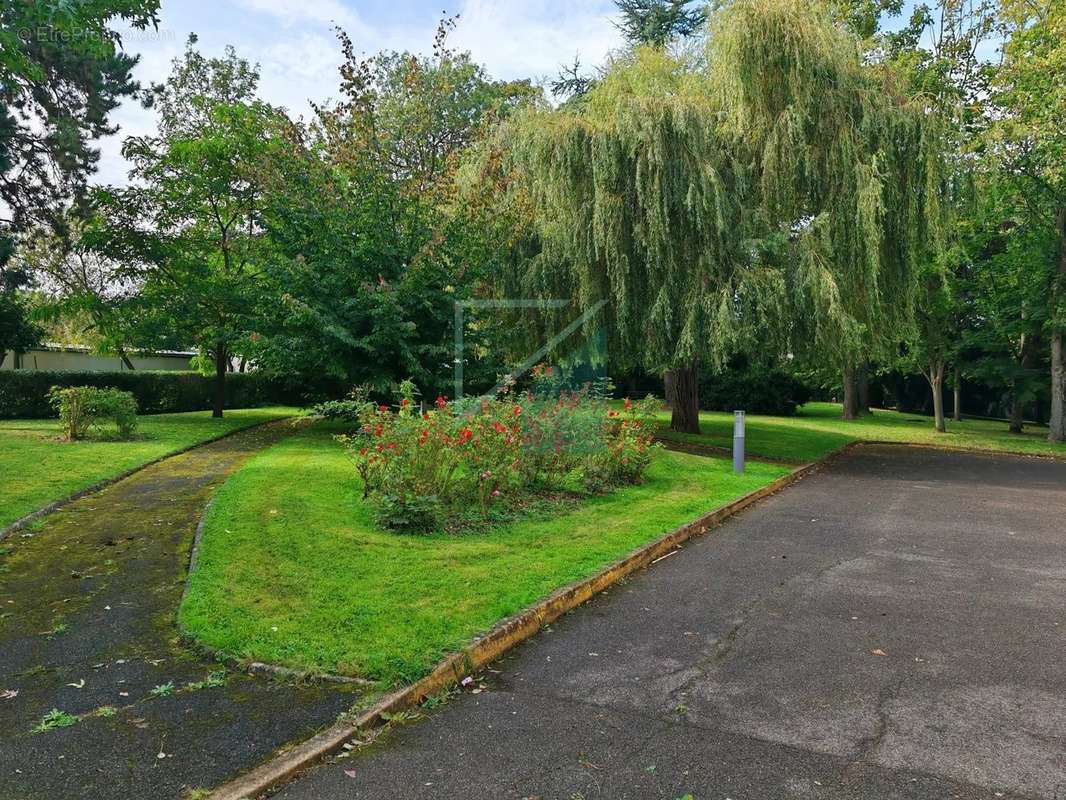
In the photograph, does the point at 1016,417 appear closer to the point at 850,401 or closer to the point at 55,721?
the point at 850,401

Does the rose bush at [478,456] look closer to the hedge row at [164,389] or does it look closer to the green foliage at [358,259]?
the green foliage at [358,259]

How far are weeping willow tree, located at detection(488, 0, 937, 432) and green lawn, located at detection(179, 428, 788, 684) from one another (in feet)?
16.6

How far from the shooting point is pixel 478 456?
23.9 feet

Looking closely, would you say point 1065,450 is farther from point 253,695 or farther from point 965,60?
point 253,695

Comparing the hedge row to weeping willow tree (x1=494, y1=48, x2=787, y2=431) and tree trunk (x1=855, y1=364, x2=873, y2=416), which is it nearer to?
weeping willow tree (x1=494, y1=48, x2=787, y2=431)

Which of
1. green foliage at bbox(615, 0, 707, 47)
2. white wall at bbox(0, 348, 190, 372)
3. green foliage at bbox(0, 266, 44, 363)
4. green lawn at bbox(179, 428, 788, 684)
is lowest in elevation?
green lawn at bbox(179, 428, 788, 684)

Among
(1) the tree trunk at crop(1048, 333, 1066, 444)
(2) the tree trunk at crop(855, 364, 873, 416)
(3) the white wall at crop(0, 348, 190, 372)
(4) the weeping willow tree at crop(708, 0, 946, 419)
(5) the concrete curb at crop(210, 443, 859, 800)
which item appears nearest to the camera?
(5) the concrete curb at crop(210, 443, 859, 800)

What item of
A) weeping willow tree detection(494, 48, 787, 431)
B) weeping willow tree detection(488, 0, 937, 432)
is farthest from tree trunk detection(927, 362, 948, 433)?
weeping willow tree detection(494, 48, 787, 431)

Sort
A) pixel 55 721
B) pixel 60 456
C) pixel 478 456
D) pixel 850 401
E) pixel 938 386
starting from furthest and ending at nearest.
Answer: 1. pixel 850 401
2. pixel 938 386
3. pixel 60 456
4. pixel 478 456
5. pixel 55 721

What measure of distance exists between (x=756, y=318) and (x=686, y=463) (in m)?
2.93

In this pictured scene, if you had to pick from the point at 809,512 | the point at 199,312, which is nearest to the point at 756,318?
the point at 809,512

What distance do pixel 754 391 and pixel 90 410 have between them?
23.2 metres

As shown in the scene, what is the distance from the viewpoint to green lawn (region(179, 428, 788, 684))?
3.88m

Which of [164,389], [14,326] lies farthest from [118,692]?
[14,326]
